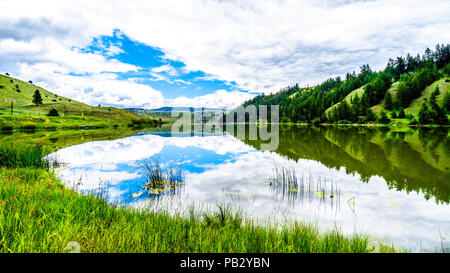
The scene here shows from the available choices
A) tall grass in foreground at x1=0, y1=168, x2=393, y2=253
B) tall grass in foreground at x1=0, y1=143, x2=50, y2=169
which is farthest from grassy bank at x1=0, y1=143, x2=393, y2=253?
tall grass in foreground at x1=0, y1=143, x2=50, y2=169

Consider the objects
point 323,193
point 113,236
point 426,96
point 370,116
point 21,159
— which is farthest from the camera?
point 426,96

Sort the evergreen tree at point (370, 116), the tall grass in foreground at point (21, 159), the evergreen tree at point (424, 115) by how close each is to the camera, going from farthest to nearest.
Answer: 1. the evergreen tree at point (370, 116)
2. the evergreen tree at point (424, 115)
3. the tall grass in foreground at point (21, 159)

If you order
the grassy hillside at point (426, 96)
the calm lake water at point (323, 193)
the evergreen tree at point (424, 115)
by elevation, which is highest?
the grassy hillside at point (426, 96)

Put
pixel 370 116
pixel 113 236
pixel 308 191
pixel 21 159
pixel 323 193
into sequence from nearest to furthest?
1. pixel 113 236
2. pixel 323 193
3. pixel 308 191
4. pixel 21 159
5. pixel 370 116

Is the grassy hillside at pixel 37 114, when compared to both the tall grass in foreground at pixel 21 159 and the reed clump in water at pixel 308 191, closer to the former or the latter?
the tall grass in foreground at pixel 21 159

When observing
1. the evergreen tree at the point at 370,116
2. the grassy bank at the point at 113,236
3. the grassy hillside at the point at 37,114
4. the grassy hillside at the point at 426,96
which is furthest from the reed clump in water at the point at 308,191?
the grassy hillside at the point at 426,96

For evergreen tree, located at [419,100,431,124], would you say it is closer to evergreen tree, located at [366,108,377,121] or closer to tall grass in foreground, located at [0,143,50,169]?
evergreen tree, located at [366,108,377,121]

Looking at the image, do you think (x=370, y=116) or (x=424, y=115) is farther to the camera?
(x=370, y=116)

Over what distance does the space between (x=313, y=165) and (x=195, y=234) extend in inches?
624

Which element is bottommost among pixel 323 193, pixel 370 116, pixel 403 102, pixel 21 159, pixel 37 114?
pixel 323 193

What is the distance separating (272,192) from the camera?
37.6ft

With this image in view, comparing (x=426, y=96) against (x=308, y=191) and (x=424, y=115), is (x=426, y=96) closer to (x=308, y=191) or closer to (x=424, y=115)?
(x=424, y=115)

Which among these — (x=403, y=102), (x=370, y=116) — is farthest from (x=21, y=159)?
(x=403, y=102)

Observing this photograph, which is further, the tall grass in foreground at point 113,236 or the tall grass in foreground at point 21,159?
the tall grass in foreground at point 21,159
